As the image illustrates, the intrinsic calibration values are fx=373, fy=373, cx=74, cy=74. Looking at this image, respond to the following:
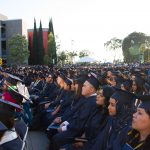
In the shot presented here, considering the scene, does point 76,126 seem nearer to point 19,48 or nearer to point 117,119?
point 117,119

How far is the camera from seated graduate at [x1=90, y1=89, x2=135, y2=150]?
498cm

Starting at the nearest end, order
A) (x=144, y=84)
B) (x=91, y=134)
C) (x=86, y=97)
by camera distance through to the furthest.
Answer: (x=91, y=134) → (x=86, y=97) → (x=144, y=84)

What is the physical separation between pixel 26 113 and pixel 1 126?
18.6ft

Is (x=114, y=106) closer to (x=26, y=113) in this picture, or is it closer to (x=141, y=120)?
(x=141, y=120)

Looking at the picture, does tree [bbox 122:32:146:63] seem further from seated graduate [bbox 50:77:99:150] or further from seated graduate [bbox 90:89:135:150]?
seated graduate [bbox 90:89:135:150]

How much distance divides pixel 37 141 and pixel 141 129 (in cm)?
448

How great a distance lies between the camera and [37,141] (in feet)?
26.7

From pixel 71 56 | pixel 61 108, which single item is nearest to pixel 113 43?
pixel 71 56

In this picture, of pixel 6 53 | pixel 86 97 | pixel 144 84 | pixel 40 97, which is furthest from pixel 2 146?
pixel 6 53

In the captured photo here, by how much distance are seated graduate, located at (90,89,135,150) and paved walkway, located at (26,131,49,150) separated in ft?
8.29

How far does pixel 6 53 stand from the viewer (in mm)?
67562

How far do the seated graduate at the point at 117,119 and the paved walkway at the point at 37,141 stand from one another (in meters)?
2.53

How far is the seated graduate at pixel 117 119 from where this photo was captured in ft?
16.3

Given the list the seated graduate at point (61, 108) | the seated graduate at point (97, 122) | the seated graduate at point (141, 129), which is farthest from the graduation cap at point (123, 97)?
the seated graduate at point (61, 108)
